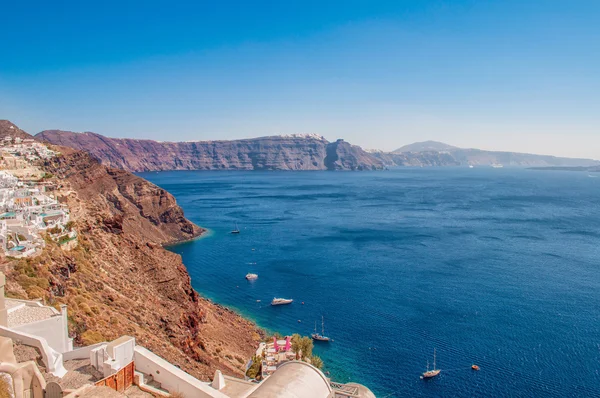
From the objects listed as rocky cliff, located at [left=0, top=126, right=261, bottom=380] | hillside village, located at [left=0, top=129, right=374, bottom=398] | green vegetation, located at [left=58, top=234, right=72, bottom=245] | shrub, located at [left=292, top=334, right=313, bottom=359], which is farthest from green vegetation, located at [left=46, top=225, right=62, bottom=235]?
shrub, located at [left=292, top=334, right=313, bottom=359]

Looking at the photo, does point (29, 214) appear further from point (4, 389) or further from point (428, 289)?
point (428, 289)

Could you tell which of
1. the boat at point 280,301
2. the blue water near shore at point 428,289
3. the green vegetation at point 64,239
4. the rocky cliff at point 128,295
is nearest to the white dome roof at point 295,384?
the rocky cliff at point 128,295

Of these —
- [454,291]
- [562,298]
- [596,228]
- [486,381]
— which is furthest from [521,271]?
[596,228]

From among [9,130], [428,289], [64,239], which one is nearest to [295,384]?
[64,239]

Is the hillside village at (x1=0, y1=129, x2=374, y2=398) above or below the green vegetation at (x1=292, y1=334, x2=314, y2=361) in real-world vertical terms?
above

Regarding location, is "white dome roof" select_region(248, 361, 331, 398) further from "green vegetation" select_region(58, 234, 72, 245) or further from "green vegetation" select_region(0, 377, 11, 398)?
"green vegetation" select_region(58, 234, 72, 245)

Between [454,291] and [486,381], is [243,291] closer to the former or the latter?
[454,291]
